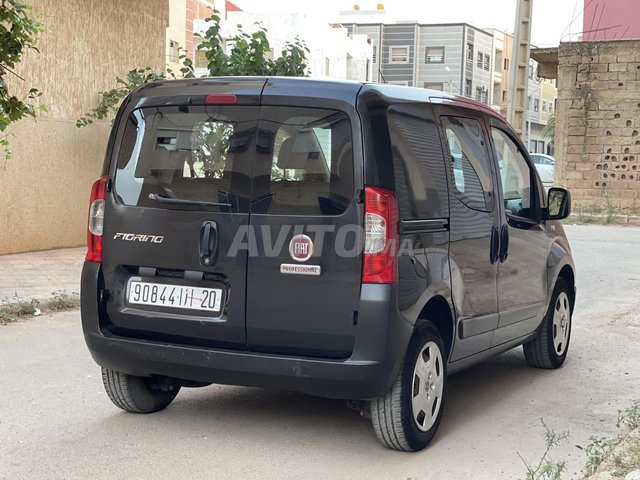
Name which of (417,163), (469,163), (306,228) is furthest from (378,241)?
(469,163)

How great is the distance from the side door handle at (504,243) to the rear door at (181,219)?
1.85 meters

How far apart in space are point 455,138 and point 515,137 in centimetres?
118

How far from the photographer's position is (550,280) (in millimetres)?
6750

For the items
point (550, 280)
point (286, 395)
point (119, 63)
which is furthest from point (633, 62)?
point (286, 395)

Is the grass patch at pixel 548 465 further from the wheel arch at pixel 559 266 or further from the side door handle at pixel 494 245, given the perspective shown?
the wheel arch at pixel 559 266

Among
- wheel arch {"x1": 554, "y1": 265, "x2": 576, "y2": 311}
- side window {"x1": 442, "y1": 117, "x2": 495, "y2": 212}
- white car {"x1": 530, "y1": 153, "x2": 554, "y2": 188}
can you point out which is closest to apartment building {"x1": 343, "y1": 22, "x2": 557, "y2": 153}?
white car {"x1": 530, "y1": 153, "x2": 554, "y2": 188}

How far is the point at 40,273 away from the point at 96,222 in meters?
6.50

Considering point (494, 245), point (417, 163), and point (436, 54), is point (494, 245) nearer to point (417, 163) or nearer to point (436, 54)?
point (417, 163)

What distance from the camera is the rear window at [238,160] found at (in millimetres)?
4660

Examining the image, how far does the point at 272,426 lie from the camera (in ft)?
17.3

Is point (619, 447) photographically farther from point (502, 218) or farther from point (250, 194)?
point (250, 194)

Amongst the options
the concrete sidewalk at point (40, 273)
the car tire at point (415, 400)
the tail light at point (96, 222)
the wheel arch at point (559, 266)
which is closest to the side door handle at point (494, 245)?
the car tire at point (415, 400)

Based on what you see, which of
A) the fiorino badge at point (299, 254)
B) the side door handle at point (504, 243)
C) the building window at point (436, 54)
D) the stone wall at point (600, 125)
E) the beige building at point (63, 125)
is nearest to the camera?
the fiorino badge at point (299, 254)

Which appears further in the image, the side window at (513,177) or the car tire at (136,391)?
the side window at (513,177)
